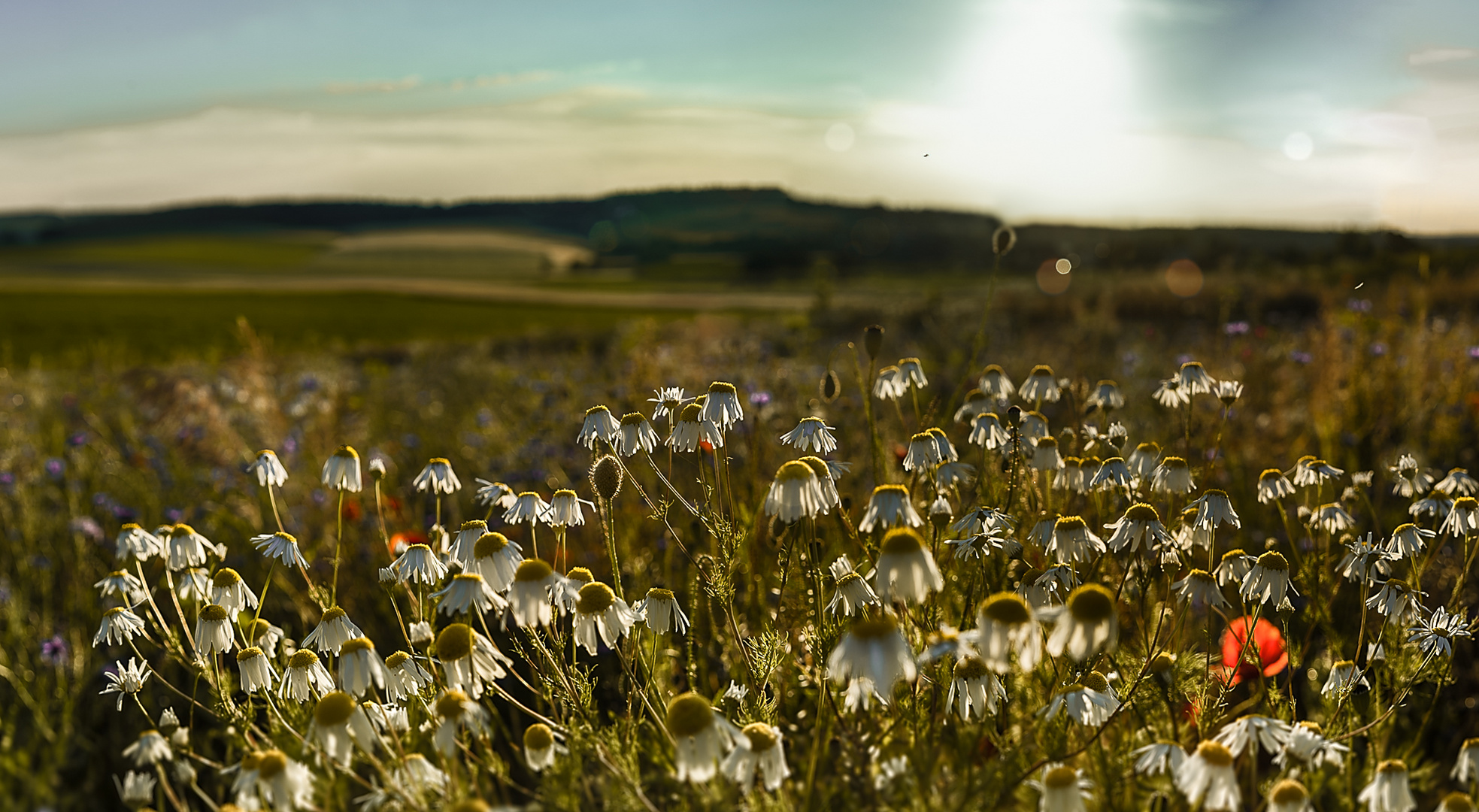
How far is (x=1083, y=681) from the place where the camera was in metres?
1.99

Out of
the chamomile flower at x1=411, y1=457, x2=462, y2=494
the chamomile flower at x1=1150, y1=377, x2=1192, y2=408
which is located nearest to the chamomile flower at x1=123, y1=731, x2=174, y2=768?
the chamomile flower at x1=411, y1=457, x2=462, y2=494

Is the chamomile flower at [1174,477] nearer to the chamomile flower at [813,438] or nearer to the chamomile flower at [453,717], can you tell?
the chamomile flower at [813,438]

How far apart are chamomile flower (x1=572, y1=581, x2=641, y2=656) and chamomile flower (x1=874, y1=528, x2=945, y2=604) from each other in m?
0.64

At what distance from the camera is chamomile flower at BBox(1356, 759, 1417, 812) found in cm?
156

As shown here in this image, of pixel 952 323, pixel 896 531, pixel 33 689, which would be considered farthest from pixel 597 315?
pixel 896 531

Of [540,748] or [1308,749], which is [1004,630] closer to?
[1308,749]

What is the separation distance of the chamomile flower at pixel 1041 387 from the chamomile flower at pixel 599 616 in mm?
1683

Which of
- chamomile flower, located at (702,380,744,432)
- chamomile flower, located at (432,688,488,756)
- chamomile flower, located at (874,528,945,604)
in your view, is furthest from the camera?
chamomile flower, located at (702,380,744,432)

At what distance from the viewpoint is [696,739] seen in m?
1.49

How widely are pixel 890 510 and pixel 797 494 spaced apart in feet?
0.62

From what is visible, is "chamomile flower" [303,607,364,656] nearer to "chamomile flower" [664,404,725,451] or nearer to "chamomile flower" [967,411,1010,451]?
"chamomile flower" [664,404,725,451]

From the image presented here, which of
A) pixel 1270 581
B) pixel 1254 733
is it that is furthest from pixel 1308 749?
pixel 1270 581

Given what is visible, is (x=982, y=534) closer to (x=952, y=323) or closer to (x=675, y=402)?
(x=675, y=402)

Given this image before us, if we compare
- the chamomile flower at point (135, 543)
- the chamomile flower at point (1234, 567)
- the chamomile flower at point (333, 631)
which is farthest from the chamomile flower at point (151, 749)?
the chamomile flower at point (1234, 567)
